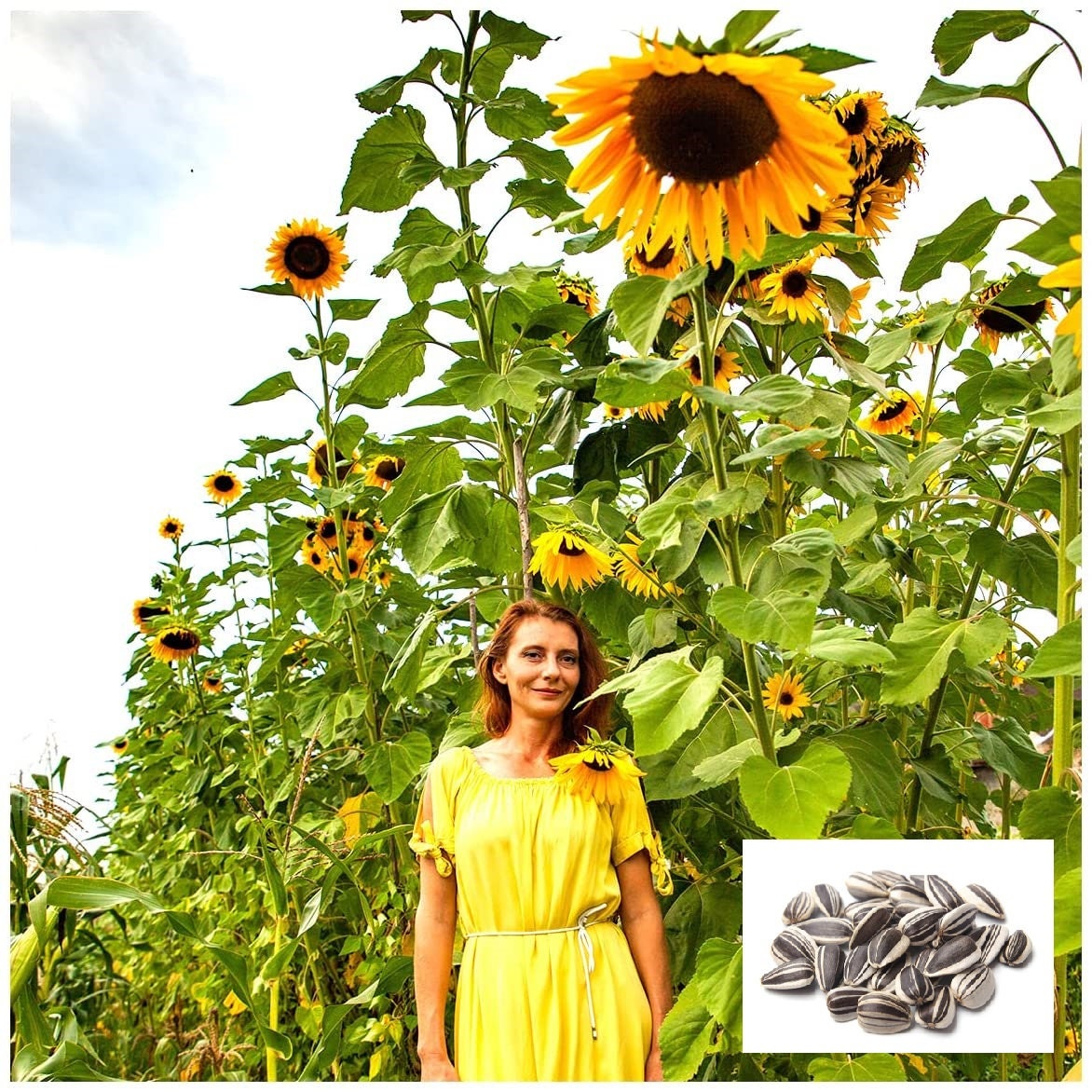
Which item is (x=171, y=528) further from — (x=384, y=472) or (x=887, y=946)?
(x=887, y=946)

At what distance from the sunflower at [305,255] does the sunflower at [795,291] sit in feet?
2.45

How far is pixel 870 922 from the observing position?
120cm

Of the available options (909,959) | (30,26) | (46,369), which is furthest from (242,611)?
(909,959)

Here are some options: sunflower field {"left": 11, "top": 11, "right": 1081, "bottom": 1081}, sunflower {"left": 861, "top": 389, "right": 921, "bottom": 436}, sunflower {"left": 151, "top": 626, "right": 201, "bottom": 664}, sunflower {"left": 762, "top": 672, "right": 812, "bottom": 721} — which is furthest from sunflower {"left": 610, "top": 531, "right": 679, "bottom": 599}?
sunflower {"left": 151, "top": 626, "right": 201, "bottom": 664}

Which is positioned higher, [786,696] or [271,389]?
[271,389]

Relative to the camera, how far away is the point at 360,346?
6.10 feet

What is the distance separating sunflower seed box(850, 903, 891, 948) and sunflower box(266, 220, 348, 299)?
1.22 m

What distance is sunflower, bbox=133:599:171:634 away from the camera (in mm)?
2594

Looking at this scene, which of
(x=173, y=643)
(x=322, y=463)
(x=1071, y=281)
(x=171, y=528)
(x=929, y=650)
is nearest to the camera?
(x=1071, y=281)

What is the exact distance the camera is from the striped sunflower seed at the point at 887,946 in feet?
3.91

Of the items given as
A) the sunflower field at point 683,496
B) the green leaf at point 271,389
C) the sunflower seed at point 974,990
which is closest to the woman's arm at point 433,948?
the sunflower field at point 683,496

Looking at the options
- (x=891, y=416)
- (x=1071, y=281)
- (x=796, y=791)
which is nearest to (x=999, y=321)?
(x=891, y=416)

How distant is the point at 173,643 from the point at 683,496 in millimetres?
1676

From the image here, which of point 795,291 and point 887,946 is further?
point 795,291
